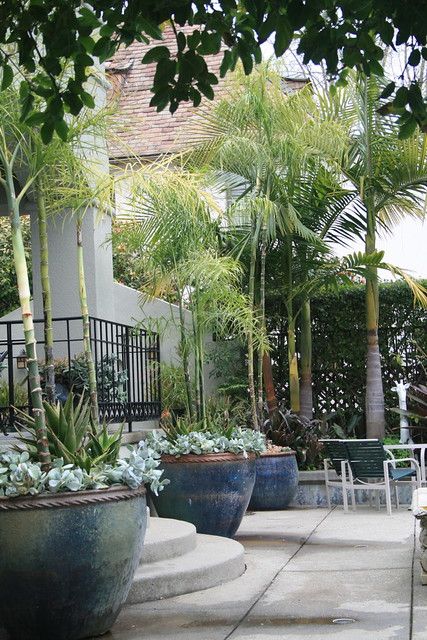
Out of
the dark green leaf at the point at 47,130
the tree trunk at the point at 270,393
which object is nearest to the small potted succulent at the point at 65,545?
the dark green leaf at the point at 47,130

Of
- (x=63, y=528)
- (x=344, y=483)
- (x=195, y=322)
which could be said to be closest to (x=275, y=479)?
(x=344, y=483)

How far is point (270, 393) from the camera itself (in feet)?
48.4

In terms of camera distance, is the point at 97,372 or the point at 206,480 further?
the point at 97,372

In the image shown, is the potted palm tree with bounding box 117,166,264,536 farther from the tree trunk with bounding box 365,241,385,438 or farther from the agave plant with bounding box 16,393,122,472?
the tree trunk with bounding box 365,241,385,438

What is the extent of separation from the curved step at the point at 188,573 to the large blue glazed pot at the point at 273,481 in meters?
4.26

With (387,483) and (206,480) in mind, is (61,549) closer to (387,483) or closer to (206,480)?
(206,480)

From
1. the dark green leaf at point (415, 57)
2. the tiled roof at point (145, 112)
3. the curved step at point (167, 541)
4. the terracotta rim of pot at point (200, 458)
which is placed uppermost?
the tiled roof at point (145, 112)

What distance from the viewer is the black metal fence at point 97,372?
1050cm

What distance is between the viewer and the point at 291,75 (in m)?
24.5

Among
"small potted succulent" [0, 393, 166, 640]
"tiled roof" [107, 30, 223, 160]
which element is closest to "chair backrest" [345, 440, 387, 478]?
"small potted succulent" [0, 393, 166, 640]

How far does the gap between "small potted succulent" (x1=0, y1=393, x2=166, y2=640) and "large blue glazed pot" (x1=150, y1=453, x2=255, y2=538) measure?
10.2 feet

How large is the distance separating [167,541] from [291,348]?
293 inches

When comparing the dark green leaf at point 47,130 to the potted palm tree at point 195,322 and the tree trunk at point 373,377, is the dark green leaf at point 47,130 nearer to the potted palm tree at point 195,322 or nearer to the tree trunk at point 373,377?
the potted palm tree at point 195,322

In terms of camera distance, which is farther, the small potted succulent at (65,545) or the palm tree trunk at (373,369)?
the palm tree trunk at (373,369)
